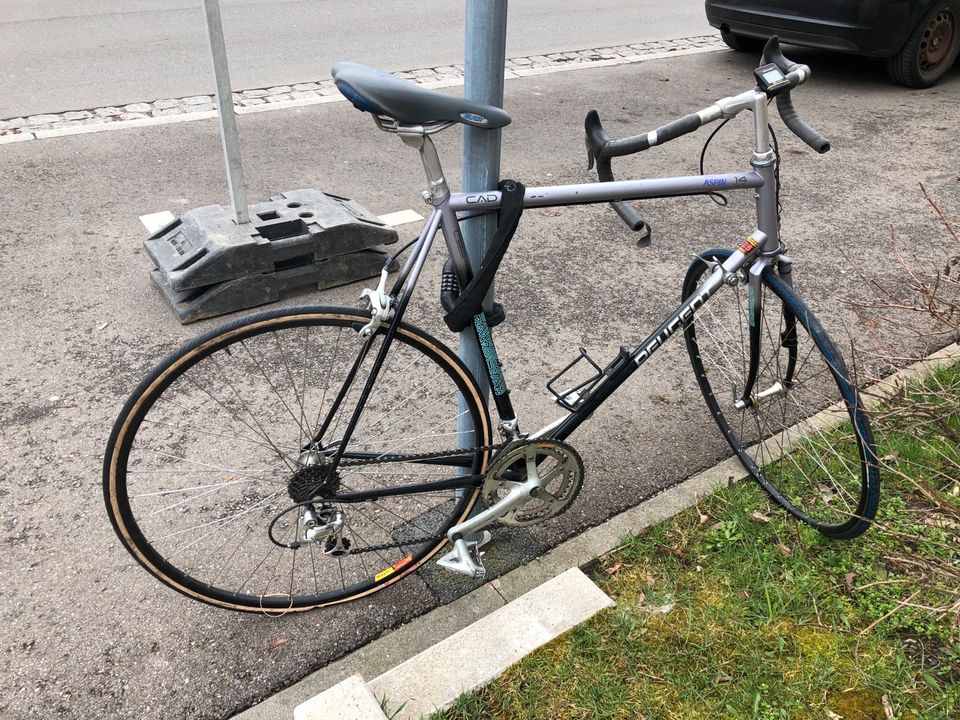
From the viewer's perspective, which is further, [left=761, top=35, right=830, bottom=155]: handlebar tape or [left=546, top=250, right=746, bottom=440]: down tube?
[left=546, top=250, right=746, bottom=440]: down tube

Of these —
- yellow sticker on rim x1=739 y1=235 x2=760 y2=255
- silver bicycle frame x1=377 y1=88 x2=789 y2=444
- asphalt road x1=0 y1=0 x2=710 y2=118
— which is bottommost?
asphalt road x1=0 y1=0 x2=710 y2=118

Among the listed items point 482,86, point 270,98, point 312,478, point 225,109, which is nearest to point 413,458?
point 312,478

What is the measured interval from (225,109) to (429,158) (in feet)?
6.87

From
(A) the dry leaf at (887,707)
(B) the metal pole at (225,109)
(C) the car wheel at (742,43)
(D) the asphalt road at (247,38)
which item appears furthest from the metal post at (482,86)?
(C) the car wheel at (742,43)

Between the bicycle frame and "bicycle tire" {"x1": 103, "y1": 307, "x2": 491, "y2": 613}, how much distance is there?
90 millimetres

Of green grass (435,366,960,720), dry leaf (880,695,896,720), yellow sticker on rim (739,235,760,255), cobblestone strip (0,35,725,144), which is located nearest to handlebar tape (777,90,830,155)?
yellow sticker on rim (739,235,760,255)

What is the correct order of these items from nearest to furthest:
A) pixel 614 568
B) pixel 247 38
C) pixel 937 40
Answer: pixel 614 568 → pixel 937 40 → pixel 247 38

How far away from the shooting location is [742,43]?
9070 mm

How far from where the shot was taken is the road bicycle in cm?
215

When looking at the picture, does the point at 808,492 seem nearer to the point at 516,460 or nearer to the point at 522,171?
the point at 516,460

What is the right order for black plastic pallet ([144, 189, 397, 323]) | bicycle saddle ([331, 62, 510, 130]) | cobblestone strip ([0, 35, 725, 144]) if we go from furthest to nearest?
1. cobblestone strip ([0, 35, 725, 144])
2. black plastic pallet ([144, 189, 397, 323])
3. bicycle saddle ([331, 62, 510, 130])

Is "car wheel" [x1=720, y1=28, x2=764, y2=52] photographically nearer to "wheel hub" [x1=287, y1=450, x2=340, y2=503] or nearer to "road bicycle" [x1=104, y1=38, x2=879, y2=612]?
"road bicycle" [x1=104, y1=38, x2=879, y2=612]

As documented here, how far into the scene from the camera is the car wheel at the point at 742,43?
885cm

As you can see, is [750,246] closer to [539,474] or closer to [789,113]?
[789,113]
